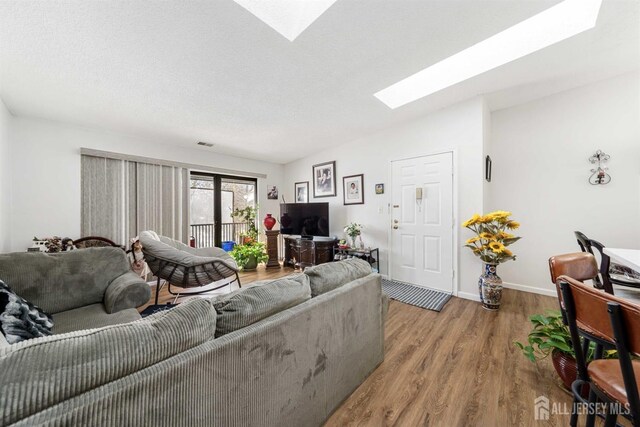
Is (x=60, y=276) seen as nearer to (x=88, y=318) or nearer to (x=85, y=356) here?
(x=88, y=318)

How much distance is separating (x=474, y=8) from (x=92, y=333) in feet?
8.64

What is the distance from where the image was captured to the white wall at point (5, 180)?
235 cm

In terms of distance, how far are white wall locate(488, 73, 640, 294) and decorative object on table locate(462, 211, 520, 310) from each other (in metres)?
0.92

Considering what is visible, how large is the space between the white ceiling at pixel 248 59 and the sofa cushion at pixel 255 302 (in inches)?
67.7

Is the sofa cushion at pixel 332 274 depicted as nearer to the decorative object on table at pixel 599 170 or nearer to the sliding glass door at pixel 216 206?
the decorative object on table at pixel 599 170

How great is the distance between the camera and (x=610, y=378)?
87 cm

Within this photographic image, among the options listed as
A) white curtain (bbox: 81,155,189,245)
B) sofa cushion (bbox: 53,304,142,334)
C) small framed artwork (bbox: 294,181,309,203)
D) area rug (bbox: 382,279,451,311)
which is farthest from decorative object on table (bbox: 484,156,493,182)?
white curtain (bbox: 81,155,189,245)

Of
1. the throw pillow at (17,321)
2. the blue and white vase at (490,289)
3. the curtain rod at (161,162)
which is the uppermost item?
the curtain rod at (161,162)

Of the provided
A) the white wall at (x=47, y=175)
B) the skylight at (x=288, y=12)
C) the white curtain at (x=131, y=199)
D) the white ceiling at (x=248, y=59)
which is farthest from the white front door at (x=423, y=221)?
the white wall at (x=47, y=175)

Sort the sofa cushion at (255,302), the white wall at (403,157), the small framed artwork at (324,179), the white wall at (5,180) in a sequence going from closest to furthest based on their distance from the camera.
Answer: the sofa cushion at (255,302)
the white wall at (5,180)
the white wall at (403,157)
the small framed artwork at (324,179)

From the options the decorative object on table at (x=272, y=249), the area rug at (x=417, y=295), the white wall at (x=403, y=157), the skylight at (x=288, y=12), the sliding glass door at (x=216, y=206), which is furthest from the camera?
the decorative object on table at (x=272, y=249)

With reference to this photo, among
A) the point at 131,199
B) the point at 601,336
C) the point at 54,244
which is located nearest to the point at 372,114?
the point at 601,336

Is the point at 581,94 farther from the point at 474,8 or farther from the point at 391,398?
the point at 391,398

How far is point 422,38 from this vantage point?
71.6 inches
